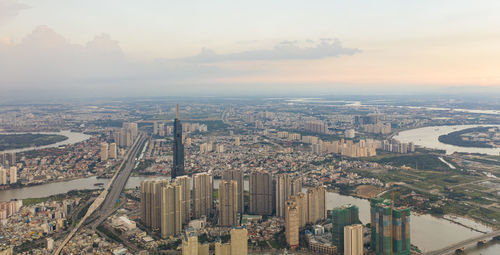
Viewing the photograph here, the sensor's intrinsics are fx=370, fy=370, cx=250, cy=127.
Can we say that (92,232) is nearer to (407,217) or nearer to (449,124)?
(407,217)

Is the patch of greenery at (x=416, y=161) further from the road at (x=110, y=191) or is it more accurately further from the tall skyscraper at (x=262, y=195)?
the road at (x=110, y=191)

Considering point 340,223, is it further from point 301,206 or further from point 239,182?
point 239,182

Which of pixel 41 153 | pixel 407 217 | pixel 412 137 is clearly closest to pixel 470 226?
pixel 407 217

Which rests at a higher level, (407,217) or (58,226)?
(407,217)


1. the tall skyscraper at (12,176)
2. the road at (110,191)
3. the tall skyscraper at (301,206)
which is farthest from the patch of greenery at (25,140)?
the tall skyscraper at (301,206)

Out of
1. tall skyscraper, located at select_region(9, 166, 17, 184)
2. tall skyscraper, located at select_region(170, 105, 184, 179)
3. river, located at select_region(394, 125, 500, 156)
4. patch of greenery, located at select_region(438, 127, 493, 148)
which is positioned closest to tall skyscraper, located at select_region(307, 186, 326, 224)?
tall skyscraper, located at select_region(170, 105, 184, 179)

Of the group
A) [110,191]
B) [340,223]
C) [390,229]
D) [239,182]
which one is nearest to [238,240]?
[340,223]
